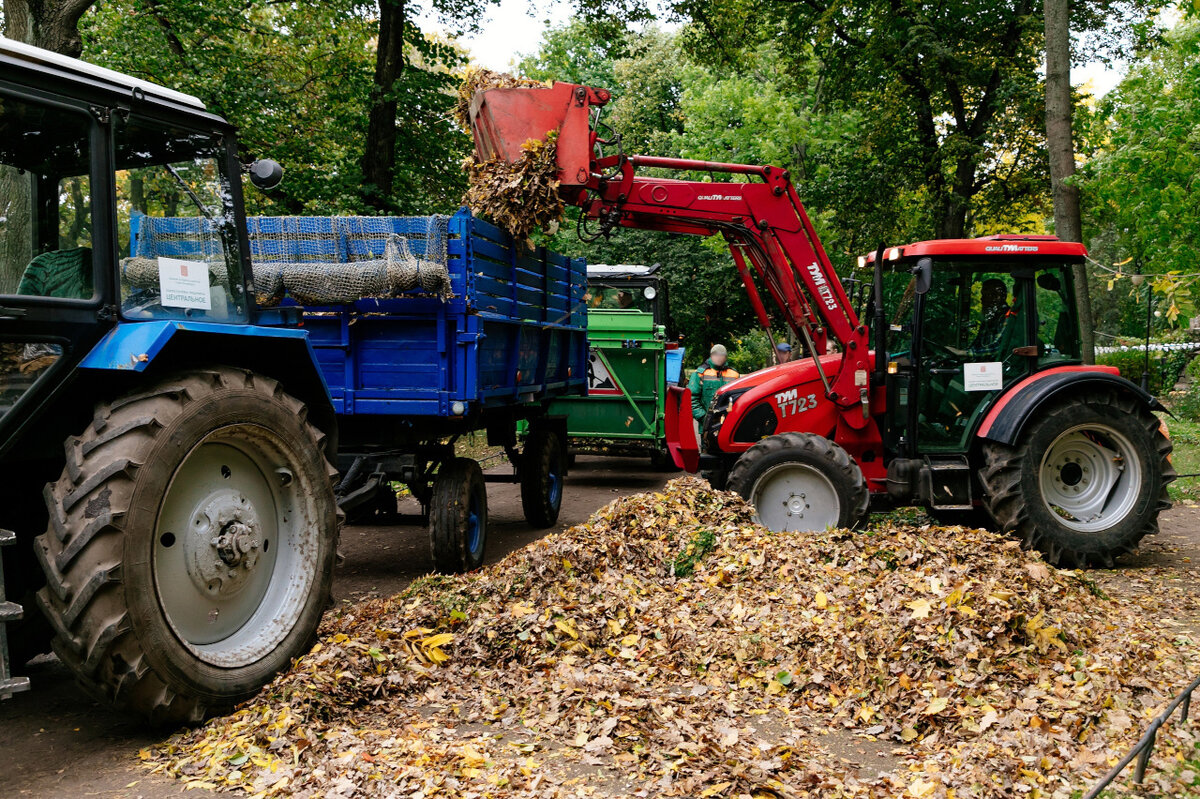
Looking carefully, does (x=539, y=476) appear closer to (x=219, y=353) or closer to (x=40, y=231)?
(x=219, y=353)

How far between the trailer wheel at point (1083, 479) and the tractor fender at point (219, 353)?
17.3 feet

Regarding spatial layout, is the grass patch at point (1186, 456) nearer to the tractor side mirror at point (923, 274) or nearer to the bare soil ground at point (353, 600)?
the bare soil ground at point (353, 600)

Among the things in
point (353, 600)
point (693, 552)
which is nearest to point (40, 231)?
point (353, 600)

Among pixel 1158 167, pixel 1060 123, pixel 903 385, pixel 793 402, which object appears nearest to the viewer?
pixel 903 385

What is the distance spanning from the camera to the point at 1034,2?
56.7 ft

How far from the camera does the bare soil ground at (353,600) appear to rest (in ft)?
11.5

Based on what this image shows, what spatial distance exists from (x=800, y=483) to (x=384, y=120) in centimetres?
1007

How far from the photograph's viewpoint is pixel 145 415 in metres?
3.59

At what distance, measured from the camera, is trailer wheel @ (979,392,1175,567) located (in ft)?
24.3

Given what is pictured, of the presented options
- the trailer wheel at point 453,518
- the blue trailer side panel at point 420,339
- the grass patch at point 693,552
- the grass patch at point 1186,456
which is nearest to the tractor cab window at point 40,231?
the blue trailer side panel at point 420,339

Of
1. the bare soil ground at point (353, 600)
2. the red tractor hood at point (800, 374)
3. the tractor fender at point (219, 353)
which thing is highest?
the tractor fender at point (219, 353)

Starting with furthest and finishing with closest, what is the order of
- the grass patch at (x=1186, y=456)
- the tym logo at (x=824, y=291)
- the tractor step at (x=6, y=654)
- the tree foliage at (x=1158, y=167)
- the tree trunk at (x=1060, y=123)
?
the tree foliage at (x=1158, y=167)
the grass patch at (x=1186, y=456)
the tree trunk at (x=1060, y=123)
the tym logo at (x=824, y=291)
the tractor step at (x=6, y=654)

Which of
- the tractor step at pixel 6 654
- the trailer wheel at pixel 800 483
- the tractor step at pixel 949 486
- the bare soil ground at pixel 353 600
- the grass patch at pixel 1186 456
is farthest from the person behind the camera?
the grass patch at pixel 1186 456

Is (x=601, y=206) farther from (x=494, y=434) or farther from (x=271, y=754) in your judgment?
(x=271, y=754)
